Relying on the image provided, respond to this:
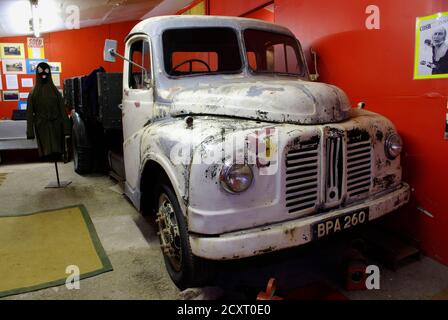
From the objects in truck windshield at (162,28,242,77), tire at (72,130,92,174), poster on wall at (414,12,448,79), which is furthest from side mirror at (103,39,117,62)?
tire at (72,130,92,174)

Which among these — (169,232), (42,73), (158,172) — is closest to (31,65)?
(42,73)

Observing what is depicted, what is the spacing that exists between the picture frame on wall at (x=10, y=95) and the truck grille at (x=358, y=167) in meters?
8.90

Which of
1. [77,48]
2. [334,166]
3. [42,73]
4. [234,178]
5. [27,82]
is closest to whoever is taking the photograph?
[234,178]

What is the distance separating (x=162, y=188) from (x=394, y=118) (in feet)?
6.13

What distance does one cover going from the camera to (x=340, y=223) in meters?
2.02

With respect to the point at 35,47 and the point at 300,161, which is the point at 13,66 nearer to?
the point at 35,47

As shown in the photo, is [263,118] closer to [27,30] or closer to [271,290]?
[271,290]

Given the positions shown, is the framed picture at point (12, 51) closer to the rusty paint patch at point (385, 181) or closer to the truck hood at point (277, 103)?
the truck hood at point (277, 103)

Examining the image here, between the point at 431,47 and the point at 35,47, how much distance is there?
885 cm

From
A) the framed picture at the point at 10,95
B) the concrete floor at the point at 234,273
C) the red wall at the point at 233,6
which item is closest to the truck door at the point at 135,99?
the concrete floor at the point at 234,273

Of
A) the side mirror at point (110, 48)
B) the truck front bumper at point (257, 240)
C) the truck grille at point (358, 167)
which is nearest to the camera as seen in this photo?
the truck front bumper at point (257, 240)

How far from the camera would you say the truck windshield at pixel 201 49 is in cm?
282

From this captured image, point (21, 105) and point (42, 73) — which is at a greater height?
point (42, 73)

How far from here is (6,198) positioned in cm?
439
